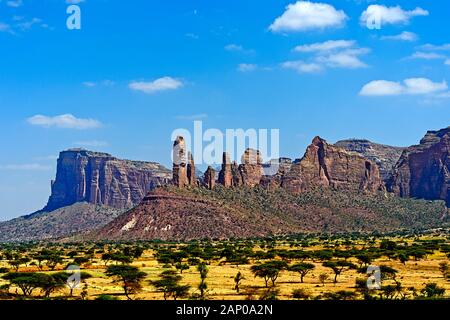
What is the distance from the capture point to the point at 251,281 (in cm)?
7762

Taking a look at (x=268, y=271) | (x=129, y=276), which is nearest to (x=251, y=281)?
(x=268, y=271)

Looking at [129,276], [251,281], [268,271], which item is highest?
[129,276]

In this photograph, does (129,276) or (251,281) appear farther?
(251,281)

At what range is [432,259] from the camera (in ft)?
350

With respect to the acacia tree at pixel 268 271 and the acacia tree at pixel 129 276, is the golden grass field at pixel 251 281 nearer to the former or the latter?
the acacia tree at pixel 129 276

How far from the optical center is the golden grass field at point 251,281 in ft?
204

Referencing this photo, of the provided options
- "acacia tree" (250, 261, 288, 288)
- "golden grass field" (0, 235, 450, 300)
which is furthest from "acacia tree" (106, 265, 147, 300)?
"acacia tree" (250, 261, 288, 288)

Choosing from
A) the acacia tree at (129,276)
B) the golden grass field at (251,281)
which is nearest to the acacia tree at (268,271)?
the golden grass field at (251,281)

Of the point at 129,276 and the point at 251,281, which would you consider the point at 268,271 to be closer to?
the point at 251,281

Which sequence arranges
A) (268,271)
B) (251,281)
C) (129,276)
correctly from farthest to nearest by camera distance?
1. (251,281)
2. (268,271)
3. (129,276)

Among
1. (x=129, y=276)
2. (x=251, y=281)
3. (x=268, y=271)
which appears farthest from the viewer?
(x=251, y=281)
